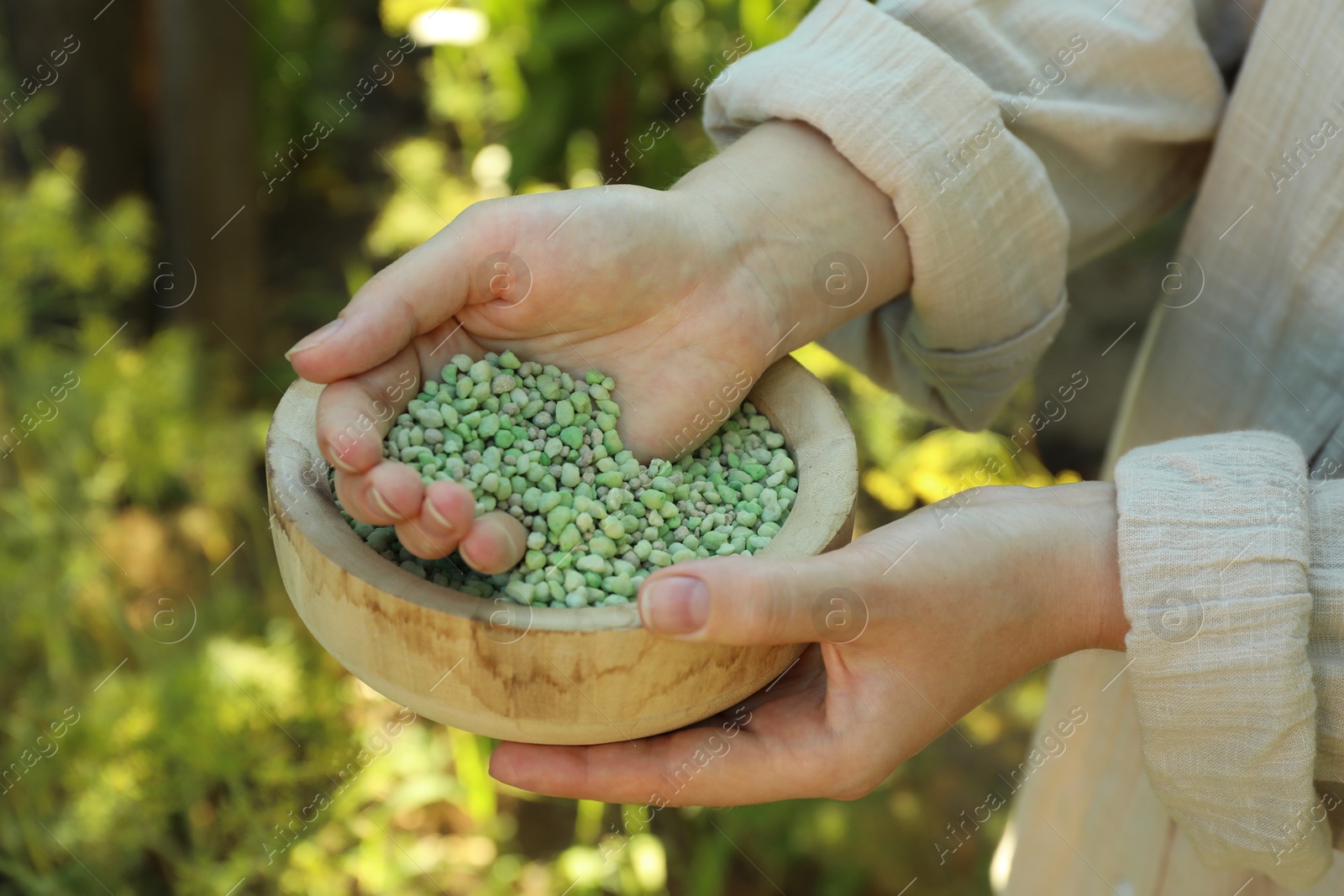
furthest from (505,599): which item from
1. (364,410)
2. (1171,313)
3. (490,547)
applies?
(1171,313)

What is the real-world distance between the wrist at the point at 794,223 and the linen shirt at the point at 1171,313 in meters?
0.02

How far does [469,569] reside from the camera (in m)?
0.73

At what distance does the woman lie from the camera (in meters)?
0.64

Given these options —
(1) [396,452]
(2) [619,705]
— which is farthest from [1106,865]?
(1) [396,452]

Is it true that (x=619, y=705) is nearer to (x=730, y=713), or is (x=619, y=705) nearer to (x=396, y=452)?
(x=730, y=713)

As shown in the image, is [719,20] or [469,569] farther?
[719,20]

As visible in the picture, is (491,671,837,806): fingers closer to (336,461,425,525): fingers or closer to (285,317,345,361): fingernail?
(336,461,425,525): fingers

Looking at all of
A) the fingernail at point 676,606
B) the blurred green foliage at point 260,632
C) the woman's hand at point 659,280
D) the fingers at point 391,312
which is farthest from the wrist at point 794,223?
the blurred green foliage at point 260,632

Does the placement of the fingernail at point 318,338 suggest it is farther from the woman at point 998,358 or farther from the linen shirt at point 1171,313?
the linen shirt at point 1171,313

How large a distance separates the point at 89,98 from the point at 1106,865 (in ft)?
5.66

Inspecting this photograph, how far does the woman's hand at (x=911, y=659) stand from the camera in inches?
26.5

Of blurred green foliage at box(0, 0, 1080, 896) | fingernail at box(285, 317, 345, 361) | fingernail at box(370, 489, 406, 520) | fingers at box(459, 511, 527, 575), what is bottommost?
blurred green foliage at box(0, 0, 1080, 896)

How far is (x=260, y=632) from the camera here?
1581 mm

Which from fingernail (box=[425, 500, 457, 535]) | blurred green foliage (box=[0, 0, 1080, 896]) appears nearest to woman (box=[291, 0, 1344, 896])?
fingernail (box=[425, 500, 457, 535])
